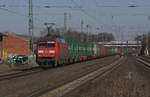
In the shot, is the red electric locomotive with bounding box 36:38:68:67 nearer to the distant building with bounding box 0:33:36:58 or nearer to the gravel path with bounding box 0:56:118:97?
the gravel path with bounding box 0:56:118:97

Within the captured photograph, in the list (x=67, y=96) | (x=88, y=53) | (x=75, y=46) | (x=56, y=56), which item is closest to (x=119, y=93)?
(x=67, y=96)

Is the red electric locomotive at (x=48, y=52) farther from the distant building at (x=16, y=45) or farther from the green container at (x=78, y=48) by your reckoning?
the distant building at (x=16, y=45)

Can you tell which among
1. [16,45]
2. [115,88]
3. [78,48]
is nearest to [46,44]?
[78,48]

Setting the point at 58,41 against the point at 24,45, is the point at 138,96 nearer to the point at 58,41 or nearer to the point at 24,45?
the point at 58,41

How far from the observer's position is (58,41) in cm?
3216

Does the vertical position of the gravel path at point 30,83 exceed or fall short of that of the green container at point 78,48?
it falls short

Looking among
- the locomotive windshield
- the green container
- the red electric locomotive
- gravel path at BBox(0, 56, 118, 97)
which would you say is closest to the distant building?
the green container

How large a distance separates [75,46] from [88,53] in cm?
1248

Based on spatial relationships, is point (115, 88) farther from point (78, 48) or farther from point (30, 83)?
point (78, 48)

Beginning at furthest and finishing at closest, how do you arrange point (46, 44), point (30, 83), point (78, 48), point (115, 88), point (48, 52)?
point (78, 48)
point (46, 44)
point (48, 52)
point (30, 83)
point (115, 88)

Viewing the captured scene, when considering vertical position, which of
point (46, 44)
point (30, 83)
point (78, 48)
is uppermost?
point (46, 44)

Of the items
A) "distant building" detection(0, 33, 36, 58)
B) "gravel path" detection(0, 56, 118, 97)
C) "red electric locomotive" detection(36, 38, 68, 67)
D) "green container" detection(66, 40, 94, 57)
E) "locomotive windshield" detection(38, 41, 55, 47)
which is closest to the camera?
"gravel path" detection(0, 56, 118, 97)

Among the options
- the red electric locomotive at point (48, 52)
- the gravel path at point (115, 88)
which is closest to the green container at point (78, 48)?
the red electric locomotive at point (48, 52)

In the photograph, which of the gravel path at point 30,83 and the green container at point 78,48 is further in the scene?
the green container at point 78,48
